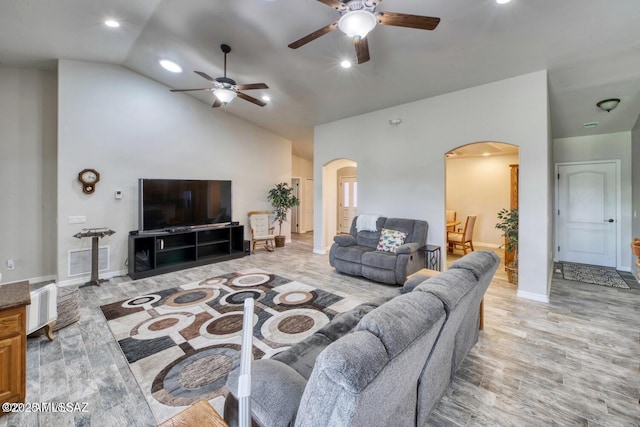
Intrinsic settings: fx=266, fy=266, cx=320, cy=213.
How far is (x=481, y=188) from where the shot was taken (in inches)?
280

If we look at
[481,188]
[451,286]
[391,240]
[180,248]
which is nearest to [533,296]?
[391,240]

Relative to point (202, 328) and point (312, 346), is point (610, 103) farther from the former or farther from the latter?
point (202, 328)

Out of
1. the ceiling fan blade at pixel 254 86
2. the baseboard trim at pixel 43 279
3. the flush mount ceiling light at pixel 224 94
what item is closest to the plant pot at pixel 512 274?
the ceiling fan blade at pixel 254 86

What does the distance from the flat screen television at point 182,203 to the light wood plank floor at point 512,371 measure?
1669 mm

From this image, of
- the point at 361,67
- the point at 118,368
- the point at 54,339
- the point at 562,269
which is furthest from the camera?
the point at 562,269

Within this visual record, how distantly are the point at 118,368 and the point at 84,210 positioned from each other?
3.31 m

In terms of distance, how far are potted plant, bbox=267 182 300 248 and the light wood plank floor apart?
397 cm

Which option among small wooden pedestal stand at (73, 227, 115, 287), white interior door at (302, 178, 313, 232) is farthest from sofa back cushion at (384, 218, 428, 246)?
white interior door at (302, 178, 313, 232)

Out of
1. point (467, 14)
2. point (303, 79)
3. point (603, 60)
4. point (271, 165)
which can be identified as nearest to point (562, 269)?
point (603, 60)

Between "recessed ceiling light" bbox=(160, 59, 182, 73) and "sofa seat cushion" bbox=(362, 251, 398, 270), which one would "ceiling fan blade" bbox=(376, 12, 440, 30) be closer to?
"sofa seat cushion" bbox=(362, 251, 398, 270)

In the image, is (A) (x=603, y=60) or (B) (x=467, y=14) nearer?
(B) (x=467, y=14)

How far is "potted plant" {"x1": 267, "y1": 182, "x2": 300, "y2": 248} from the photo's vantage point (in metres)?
7.03

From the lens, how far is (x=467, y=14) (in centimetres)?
269

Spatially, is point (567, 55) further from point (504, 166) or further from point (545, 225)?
point (504, 166)
